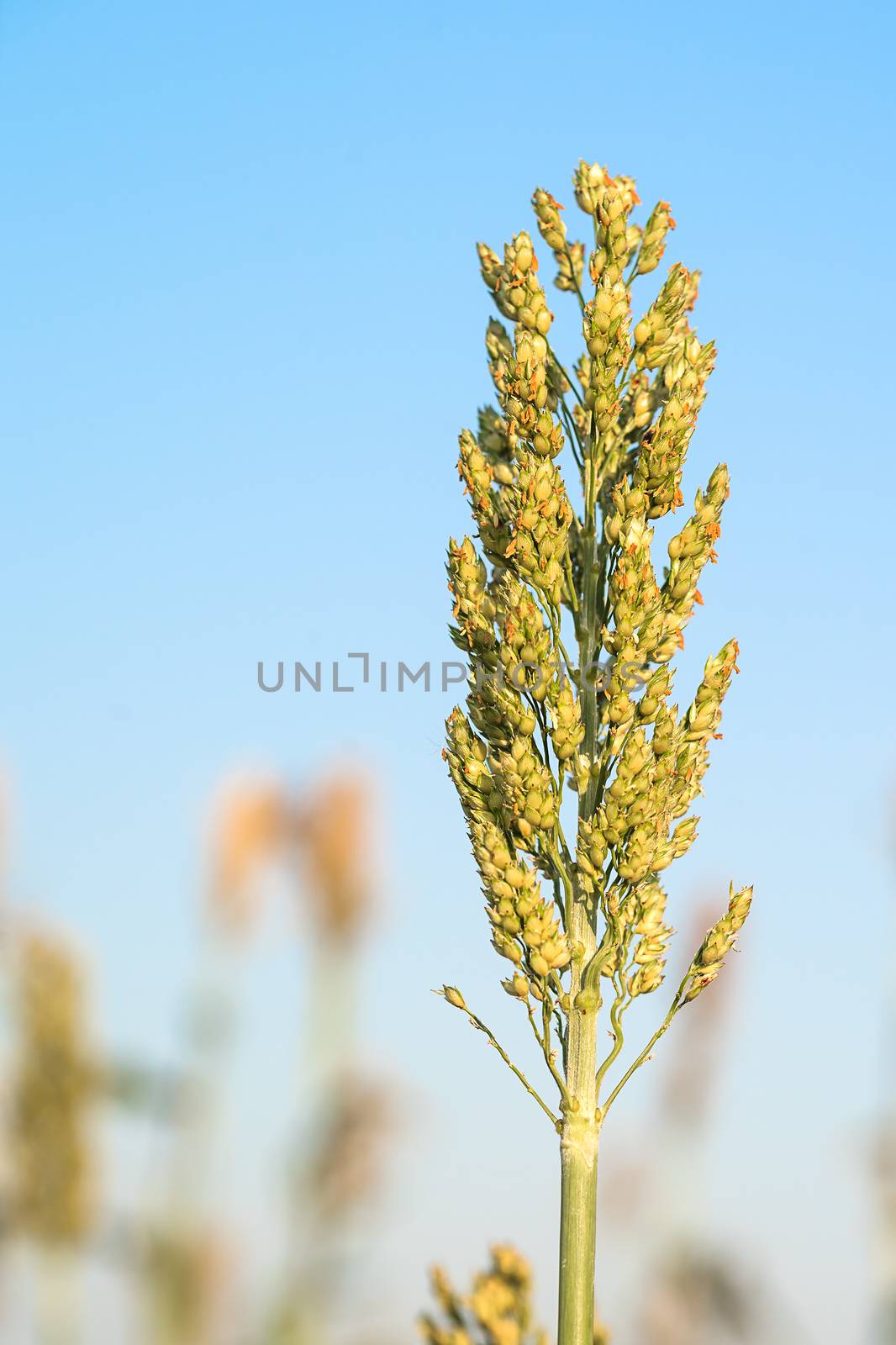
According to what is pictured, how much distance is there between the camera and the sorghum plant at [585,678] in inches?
252

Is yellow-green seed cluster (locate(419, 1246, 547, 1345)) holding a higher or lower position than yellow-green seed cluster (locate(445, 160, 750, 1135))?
lower

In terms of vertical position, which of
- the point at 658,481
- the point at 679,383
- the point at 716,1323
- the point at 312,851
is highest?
the point at 679,383

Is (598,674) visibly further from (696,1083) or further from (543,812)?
(696,1083)

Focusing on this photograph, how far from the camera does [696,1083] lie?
1007 centimetres

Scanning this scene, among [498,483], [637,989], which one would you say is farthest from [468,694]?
[637,989]

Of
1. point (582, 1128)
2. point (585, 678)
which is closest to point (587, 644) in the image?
point (585, 678)

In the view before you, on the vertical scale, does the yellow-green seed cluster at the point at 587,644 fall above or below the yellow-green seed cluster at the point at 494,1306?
above

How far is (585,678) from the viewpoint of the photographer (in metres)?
6.70

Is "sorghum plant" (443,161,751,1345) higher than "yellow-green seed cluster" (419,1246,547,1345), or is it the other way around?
"sorghum plant" (443,161,751,1345)

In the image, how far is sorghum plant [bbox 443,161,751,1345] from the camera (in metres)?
6.41

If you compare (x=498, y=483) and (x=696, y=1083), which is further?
(x=696, y=1083)

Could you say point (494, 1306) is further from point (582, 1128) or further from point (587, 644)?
point (587, 644)

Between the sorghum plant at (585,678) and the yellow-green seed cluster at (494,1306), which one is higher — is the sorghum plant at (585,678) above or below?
above

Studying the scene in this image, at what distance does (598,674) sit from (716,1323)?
15.0 feet
